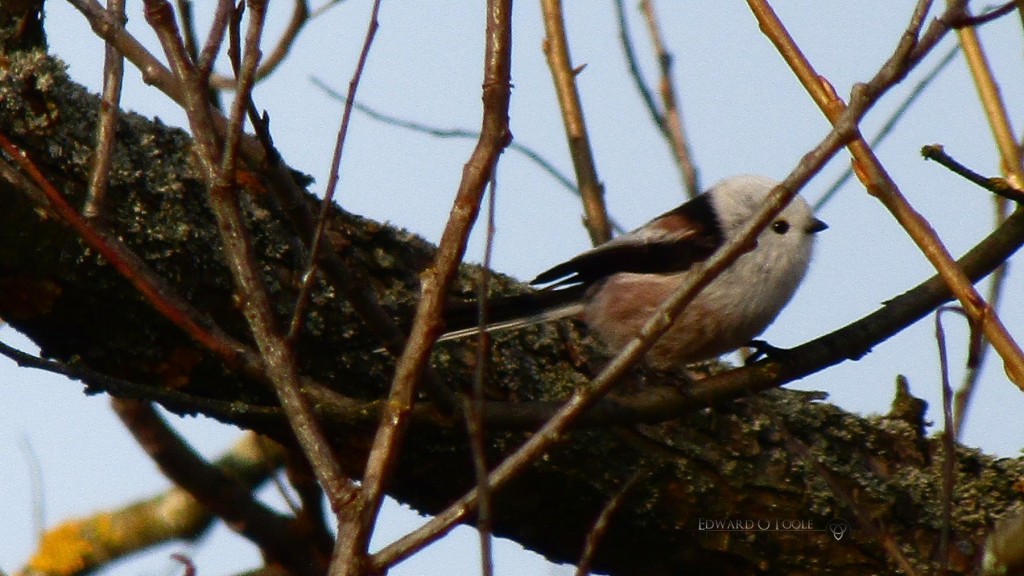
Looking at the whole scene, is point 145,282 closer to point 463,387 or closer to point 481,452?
point 481,452

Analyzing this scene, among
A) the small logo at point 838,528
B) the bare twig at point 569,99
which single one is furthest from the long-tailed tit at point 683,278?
the small logo at point 838,528

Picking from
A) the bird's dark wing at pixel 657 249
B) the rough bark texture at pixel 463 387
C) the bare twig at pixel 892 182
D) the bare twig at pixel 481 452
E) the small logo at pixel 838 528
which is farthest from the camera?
the bird's dark wing at pixel 657 249

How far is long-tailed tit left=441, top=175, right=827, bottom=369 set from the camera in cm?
348

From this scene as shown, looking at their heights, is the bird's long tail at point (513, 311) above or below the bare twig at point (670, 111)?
below

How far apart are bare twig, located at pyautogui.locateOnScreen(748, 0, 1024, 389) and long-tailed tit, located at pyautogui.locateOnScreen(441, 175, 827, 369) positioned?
4.87ft

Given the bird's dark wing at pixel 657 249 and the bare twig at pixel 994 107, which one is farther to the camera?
the bird's dark wing at pixel 657 249

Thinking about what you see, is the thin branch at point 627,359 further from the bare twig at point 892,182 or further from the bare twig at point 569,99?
the bare twig at point 569,99

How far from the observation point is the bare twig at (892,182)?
155 centimetres

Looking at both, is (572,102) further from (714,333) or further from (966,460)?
(966,460)

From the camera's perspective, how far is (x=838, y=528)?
3006 millimetres

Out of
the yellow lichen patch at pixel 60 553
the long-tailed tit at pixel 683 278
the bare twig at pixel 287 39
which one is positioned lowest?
the yellow lichen patch at pixel 60 553

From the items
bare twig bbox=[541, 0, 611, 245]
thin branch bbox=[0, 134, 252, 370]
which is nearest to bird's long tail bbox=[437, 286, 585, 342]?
bare twig bbox=[541, 0, 611, 245]

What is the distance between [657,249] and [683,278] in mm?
383

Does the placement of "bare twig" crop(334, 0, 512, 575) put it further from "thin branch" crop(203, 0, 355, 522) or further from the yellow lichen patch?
the yellow lichen patch
